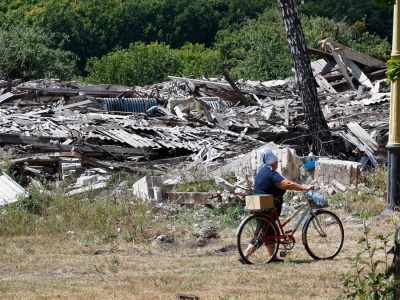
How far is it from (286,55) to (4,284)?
24854mm

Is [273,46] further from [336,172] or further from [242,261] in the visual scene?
[242,261]

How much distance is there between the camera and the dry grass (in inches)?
349

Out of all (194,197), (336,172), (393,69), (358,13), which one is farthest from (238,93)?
(358,13)

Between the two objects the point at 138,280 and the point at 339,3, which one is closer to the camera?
the point at 138,280

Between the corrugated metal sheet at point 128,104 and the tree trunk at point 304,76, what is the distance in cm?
613

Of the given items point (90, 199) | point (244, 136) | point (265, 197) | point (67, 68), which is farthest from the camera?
point (67, 68)

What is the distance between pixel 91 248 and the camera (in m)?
12.5

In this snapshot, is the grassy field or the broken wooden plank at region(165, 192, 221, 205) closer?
the grassy field

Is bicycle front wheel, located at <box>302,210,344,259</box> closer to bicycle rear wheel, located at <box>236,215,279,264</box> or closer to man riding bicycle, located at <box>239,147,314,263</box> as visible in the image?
bicycle rear wheel, located at <box>236,215,279,264</box>

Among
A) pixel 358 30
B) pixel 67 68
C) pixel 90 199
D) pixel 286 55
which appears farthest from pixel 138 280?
pixel 358 30

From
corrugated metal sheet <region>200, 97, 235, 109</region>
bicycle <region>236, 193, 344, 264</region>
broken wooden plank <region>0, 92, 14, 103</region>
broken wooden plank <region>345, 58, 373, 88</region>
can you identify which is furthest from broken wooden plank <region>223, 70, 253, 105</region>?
bicycle <region>236, 193, 344, 264</region>

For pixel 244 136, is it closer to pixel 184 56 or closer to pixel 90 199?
pixel 90 199

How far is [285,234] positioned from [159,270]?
1677mm

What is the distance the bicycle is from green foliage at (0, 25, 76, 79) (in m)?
21.3
